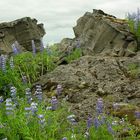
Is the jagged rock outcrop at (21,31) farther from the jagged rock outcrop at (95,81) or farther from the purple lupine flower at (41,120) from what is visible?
the purple lupine flower at (41,120)

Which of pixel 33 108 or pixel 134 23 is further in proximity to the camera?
pixel 134 23

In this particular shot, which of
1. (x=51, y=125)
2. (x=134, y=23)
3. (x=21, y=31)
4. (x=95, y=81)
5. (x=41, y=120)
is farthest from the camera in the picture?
(x=21, y=31)

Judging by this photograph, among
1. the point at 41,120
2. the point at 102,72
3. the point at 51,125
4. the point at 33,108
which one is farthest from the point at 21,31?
the point at 41,120

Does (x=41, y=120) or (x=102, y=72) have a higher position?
(x=102, y=72)

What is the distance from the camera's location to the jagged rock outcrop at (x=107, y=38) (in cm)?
1320

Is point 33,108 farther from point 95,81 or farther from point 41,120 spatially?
point 95,81

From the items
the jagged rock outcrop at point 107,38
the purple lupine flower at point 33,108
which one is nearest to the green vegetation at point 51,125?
the purple lupine flower at point 33,108

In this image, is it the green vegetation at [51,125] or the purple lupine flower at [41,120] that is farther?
the green vegetation at [51,125]

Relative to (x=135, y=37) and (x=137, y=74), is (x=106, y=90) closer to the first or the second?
(x=137, y=74)

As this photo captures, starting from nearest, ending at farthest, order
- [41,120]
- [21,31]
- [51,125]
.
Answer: [41,120], [51,125], [21,31]

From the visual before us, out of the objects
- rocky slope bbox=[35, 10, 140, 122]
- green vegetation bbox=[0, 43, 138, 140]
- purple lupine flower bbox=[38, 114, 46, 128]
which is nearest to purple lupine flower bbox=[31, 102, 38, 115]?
green vegetation bbox=[0, 43, 138, 140]

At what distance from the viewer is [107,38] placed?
45.5ft

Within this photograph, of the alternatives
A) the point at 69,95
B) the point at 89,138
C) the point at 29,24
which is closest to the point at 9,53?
the point at 29,24

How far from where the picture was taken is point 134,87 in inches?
392
